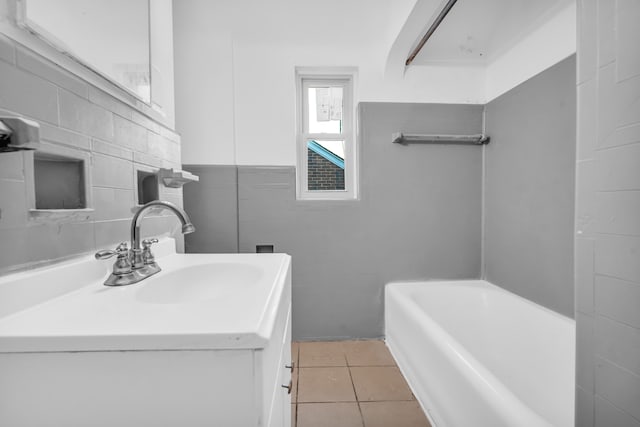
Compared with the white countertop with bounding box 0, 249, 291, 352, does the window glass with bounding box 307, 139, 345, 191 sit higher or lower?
higher

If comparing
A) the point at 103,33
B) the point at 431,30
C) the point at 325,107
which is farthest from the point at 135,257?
the point at 431,30

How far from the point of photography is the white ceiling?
151cm

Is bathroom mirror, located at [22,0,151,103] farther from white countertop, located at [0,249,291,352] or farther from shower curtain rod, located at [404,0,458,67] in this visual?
shower curtain rod, located at [404,0,458,67]

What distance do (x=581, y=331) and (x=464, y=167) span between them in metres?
1.63

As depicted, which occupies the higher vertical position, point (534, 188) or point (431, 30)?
point (431, 30)

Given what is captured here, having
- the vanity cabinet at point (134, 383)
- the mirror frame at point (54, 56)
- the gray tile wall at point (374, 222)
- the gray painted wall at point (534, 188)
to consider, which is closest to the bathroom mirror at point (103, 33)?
the mirror frame at point (54, 56)

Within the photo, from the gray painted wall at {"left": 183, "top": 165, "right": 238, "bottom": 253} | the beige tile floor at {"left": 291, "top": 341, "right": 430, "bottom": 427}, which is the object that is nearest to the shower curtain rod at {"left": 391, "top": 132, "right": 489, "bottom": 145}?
the gray painted wall at {"left": 183, "top": 165, "right": 238, "bottom": 253}

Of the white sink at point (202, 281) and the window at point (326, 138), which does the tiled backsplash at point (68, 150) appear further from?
the window at point (326, 138)

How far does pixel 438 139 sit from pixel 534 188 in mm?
646

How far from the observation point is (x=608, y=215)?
472 millimetres

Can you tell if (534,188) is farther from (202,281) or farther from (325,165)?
(202,281)

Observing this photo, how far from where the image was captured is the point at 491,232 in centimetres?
192

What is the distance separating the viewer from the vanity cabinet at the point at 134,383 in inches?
17.4

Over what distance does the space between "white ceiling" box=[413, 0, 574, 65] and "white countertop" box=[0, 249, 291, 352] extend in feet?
5.87
